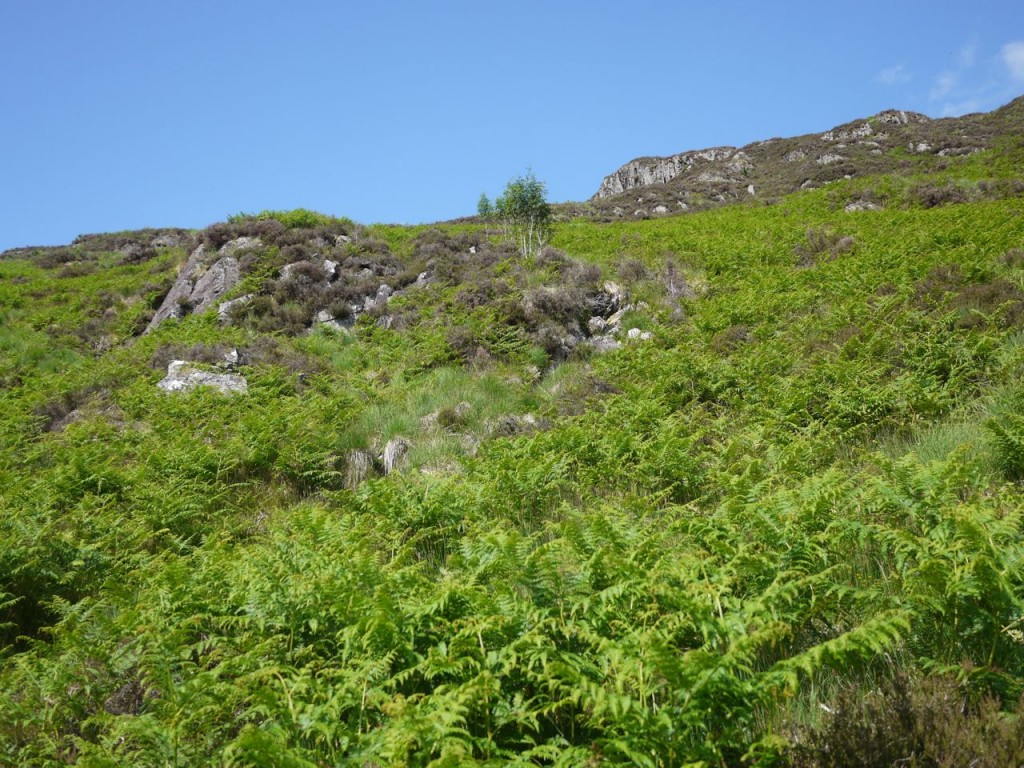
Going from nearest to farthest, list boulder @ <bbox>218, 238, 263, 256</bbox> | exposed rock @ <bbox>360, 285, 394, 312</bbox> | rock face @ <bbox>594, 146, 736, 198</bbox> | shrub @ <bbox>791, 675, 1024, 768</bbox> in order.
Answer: shrub @ <bbox>791, 675, 1024, 768</bbox> → exposed rock @ <bbox>360, 285, 394, 312</bbox> → boulder @ <bbox>218, 238, 263, 256</bbox> → rock face @ <bbox>594, 146, 736, 198</bbox>

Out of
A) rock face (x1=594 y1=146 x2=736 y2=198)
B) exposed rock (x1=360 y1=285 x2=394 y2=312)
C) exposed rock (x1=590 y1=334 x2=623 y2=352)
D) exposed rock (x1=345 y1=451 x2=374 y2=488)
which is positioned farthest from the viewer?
rock face (x1=594 y1=146 x2=736 y2=198)

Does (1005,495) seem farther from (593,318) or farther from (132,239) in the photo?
(132,239)

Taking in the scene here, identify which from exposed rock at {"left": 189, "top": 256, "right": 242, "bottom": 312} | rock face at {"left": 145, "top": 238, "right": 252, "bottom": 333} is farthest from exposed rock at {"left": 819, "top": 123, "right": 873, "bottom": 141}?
exposed rock at {"left": 189, "top": 256, "right": 242, "bottom": 312}

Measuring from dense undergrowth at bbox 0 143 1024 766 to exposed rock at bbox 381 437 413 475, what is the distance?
0.24 metres

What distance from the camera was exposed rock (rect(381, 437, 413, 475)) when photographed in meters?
8.51

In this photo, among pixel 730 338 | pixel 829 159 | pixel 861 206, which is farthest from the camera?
pixel 829 159

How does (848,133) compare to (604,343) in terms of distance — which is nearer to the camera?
(604,343)

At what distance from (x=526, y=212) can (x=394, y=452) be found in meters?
14.1

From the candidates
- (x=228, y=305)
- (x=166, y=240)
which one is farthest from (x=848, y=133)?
(x=228, y=305)

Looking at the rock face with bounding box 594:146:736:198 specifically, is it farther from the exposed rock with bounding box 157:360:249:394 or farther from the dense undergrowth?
the exposed rock with bounding box 157:360:249:394

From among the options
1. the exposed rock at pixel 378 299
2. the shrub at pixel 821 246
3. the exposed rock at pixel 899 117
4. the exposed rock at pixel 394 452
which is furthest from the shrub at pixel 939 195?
the exposed rock at pixel 899 117

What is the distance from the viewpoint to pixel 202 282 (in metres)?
16.4

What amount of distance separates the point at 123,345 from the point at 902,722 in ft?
57.4

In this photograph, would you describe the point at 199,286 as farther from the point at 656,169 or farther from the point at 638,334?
the point at 656,169
